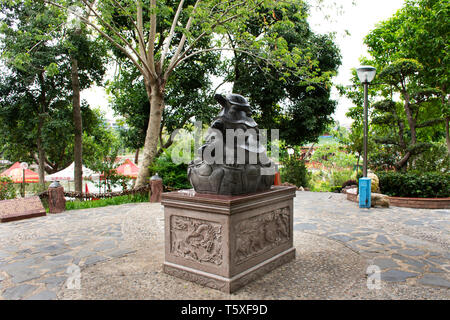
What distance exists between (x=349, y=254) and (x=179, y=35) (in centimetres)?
1337

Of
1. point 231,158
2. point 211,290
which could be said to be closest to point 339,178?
point 231,158

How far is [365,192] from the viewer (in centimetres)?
902

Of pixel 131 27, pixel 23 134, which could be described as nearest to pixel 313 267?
pixel 131 27

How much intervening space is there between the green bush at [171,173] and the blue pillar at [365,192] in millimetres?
5548

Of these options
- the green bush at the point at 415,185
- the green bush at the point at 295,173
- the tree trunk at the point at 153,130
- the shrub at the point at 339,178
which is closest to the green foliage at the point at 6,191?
the tree trunk at the point at 153,130

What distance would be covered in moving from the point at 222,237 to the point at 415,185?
8489mm

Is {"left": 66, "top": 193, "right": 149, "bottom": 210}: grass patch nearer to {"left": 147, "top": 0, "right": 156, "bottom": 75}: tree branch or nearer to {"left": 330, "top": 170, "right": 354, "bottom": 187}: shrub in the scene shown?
{"left": 147, "top": 0, "right": 156, "bottom": 75}: tree branch

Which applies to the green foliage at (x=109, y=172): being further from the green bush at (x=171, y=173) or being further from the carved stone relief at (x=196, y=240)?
the carved stone relief at (x=196, y=240)

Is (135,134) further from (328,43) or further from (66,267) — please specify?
(66,267)

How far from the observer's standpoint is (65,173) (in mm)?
18453

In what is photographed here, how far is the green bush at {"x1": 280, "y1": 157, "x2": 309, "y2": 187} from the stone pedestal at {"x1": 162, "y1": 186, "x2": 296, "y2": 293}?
35.5 feet

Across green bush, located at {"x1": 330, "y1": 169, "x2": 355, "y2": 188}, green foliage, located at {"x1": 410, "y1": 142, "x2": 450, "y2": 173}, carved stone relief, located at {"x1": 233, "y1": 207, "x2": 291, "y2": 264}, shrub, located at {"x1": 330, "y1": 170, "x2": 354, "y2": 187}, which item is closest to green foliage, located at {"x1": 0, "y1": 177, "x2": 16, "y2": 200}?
carved stone relief, located at {"x1": 233, "y1": 207, "x2": 291, "y2": 264}

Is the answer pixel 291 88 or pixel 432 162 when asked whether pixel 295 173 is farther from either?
pixel 432 162

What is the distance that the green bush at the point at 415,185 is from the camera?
9.45 meters
